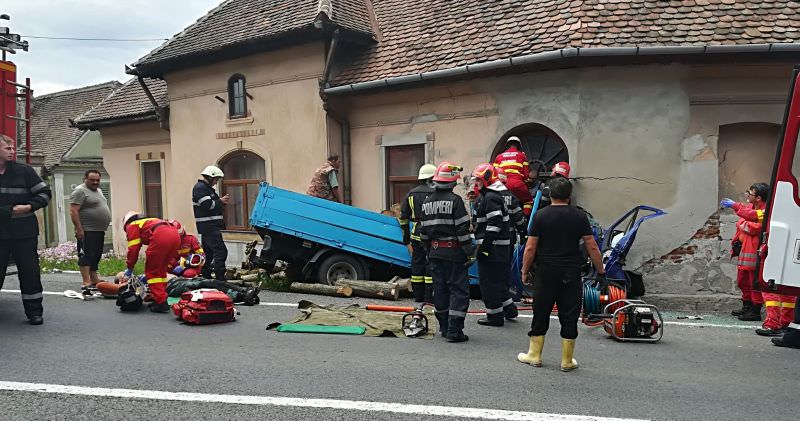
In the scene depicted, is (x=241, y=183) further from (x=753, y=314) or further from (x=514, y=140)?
(x=753, y=314)

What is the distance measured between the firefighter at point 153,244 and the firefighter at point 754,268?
253 inches

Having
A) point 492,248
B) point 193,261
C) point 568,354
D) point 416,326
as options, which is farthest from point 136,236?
point 568,354

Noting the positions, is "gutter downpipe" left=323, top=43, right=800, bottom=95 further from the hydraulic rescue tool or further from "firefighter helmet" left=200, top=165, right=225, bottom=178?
the hydraulic rescue tool

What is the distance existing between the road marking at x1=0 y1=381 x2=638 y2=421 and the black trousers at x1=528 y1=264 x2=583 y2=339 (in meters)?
1.15

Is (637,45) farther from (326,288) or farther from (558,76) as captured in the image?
(326,288)

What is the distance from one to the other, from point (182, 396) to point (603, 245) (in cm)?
560

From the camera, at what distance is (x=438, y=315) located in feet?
18.6

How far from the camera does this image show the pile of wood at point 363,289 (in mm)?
7820

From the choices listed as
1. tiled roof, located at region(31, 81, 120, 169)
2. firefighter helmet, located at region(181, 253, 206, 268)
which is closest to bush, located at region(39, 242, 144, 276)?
firefighter helmet, located at region(181, 253, 206, 268)

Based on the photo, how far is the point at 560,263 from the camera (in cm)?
466

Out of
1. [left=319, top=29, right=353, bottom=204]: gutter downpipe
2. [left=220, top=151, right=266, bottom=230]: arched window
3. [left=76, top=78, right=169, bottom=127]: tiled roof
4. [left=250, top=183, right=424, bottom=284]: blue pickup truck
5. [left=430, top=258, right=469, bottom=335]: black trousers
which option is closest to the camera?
[left=430, top=258, right=469, bottom=335]: black trousers

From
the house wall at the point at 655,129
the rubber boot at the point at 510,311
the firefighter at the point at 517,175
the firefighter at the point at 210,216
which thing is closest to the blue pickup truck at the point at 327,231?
the firefighter at the point at 210,216

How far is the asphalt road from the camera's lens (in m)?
3.72

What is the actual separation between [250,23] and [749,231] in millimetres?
10313
